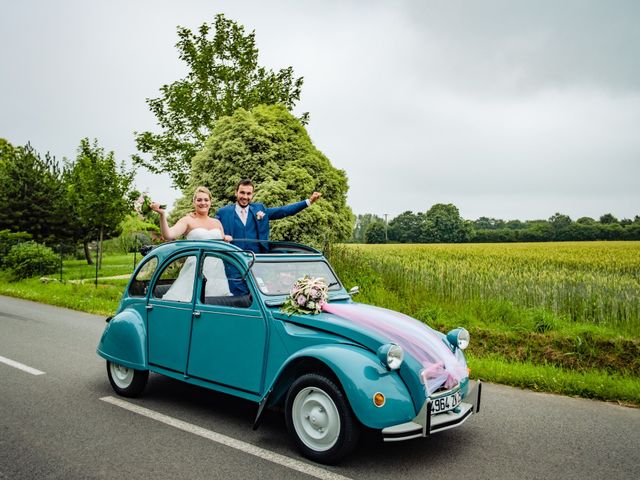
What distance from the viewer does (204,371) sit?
5027 mm

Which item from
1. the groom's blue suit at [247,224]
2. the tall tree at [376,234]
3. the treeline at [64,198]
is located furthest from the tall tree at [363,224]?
the groom's blue suit at [247,224]

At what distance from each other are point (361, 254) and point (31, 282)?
13.3 meters

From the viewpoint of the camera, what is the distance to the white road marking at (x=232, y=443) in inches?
156

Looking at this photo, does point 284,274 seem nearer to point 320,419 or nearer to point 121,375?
point 320,419

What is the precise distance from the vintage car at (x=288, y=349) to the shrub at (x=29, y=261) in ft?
58.1

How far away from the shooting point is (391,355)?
13.2 feet

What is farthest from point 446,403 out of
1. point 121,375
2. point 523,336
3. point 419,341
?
point 523,336

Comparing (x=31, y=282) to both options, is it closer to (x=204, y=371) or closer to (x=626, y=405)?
(x=204, y=371)

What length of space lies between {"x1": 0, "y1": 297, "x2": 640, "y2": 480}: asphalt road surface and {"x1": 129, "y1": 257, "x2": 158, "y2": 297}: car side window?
116 cm

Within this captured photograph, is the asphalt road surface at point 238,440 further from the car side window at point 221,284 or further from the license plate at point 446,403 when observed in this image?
the car side window at point 221,284

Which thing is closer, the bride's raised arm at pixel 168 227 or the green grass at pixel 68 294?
the bride's raised arm at pixel 168 227

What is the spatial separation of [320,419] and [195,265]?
213 cm

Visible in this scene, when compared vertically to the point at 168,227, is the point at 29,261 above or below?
below

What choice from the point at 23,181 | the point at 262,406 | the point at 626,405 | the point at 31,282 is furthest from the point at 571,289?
the point at 23,181
